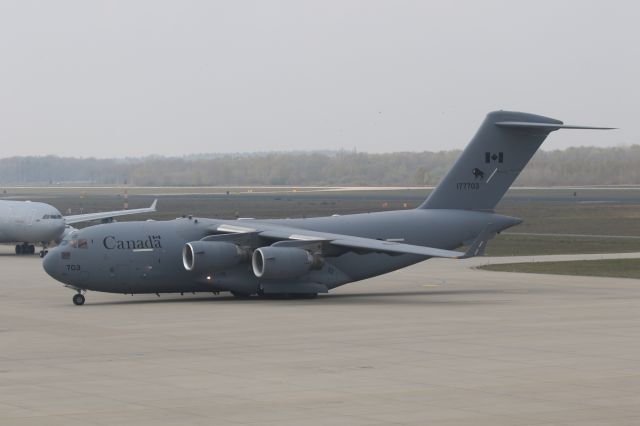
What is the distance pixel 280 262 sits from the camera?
110 ft

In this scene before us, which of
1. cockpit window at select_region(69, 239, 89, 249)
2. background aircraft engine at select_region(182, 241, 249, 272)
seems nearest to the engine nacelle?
background aircraft engine at select_region(182, 241, 249, 272)

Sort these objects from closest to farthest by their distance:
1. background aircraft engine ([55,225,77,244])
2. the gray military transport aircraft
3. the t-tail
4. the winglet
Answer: the winglet → the gray military transport aircraft → the t-tail → background aircraft engine ([55,225,77,244])

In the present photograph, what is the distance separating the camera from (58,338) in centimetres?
2598

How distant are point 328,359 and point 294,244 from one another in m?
11.8

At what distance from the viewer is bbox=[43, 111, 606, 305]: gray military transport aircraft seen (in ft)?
110

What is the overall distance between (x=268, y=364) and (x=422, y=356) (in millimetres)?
2861

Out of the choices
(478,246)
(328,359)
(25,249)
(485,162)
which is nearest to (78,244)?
(478,246)

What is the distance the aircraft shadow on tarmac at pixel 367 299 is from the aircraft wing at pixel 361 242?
1430 mm

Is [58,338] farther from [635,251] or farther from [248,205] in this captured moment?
[248,205]

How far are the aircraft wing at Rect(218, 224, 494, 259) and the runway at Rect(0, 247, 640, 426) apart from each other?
1387 millimetres

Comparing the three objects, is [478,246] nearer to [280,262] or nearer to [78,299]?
[280,262]

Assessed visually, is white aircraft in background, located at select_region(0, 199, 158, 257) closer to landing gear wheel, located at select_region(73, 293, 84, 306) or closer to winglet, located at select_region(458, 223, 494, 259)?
landing gear wheel, located at select_region(73, 293, 84, 306)

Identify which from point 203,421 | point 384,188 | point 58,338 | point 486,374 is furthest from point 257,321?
point 384,188

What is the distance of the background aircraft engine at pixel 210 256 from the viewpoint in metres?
33.6
